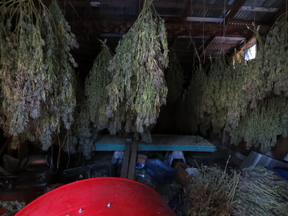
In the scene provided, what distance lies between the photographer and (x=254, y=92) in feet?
7.50

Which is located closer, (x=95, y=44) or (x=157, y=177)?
(x=157, y=177)

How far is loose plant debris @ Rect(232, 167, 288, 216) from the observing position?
1727 mm

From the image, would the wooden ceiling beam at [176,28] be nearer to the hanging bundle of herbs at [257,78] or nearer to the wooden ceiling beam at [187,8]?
the wooden ceiling beam at [187,8]

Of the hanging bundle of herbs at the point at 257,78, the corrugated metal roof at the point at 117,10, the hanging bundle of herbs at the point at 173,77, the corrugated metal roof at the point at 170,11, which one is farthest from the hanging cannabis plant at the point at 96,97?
the hanging bundle of herbs at the point at 257,78

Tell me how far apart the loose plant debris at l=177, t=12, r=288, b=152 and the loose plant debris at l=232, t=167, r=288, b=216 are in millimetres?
932

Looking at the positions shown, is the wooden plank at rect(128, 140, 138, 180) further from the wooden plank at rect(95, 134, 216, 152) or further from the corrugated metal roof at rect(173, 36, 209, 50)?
the corrugated metal roof at rect(173, 36, 209, 50)

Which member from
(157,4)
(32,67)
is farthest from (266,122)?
(32,67)

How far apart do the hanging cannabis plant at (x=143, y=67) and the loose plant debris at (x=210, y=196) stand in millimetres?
1068

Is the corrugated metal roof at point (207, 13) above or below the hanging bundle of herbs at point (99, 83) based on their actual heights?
above

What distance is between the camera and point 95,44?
432cm

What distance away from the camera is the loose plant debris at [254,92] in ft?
6.48

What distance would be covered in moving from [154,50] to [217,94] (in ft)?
6.59

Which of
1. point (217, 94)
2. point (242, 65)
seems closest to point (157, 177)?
point (217, 94)

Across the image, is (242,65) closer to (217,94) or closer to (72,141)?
(217,94)
